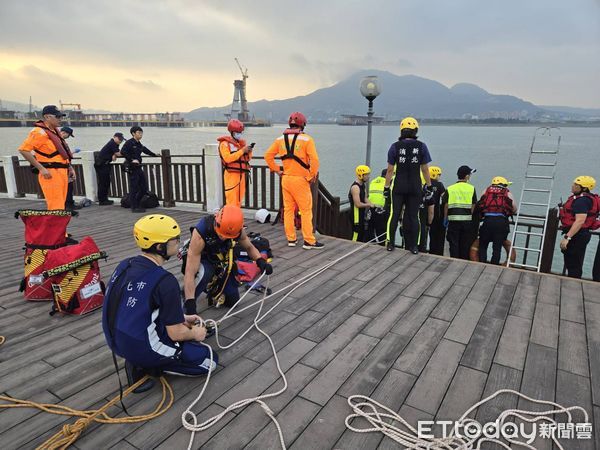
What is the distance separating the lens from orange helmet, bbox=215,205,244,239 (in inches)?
111

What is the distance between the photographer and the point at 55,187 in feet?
16.5

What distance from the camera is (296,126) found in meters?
5.12

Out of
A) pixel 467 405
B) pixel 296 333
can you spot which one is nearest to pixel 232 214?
pixel 296 333

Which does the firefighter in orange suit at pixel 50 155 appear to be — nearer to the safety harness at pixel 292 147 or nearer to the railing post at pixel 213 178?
the railing post at pixel 213 178

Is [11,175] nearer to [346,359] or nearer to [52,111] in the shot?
[52,111]

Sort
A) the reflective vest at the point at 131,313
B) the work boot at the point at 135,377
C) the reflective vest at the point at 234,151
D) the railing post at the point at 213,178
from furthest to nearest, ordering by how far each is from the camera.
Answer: the railing post at the point at 213,178 → the reflective vest at the point at 234,151 → the work boot at the point at 135,377 → the reflective vest at the point at 131,313

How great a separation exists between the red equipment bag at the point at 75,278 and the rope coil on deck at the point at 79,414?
1072 millimetres

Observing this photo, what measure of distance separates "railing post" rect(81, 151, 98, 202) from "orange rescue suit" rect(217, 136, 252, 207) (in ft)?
15.2

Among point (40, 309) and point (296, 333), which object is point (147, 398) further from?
point (40, 309)

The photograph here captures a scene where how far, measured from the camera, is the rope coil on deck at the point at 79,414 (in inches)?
73.9

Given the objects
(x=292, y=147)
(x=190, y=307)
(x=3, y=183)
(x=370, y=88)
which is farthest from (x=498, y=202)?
(x=3, y=183)

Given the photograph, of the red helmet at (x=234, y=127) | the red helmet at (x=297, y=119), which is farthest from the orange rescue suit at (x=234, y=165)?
the red helmet at (x=297, y=119)

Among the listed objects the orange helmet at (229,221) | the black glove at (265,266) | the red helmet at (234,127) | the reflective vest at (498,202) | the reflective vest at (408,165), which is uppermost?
the red helmet at (234,127)

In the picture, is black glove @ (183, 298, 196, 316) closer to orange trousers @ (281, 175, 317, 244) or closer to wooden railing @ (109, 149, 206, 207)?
orange trousers @ (281, 175, 317, 244)
